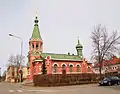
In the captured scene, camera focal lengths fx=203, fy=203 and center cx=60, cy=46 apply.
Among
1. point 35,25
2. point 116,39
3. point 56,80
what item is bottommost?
point 56,80

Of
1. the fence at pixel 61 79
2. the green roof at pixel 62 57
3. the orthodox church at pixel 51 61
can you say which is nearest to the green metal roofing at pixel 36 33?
the orthodox church at pixel 51 61

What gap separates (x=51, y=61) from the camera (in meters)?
61.0

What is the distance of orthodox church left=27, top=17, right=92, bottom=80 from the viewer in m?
60.8

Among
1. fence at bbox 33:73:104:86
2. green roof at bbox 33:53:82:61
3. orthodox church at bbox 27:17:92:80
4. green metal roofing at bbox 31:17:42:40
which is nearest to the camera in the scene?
fence at bbox 33:73:104:86

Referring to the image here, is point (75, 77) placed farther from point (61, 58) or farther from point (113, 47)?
point (61, 58)

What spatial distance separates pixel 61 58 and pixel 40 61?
289 inches

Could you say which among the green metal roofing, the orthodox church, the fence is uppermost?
the green metal roofing

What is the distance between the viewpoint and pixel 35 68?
61656 millimetres

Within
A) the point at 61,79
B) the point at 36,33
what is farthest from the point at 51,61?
the point at 61,79

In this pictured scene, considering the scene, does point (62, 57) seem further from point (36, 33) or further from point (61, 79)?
point (61, 79)

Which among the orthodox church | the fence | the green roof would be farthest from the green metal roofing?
the fence

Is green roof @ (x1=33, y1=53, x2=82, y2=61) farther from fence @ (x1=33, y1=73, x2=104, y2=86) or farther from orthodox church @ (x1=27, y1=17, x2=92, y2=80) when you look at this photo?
fence @ (x1=33, y1=73, x2=104, y2=86)

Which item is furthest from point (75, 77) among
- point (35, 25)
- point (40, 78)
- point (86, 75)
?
point (35, 25)

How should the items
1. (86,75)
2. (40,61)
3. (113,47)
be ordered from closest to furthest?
1. (86,75)
2. (113,47)
3. (40,61)
